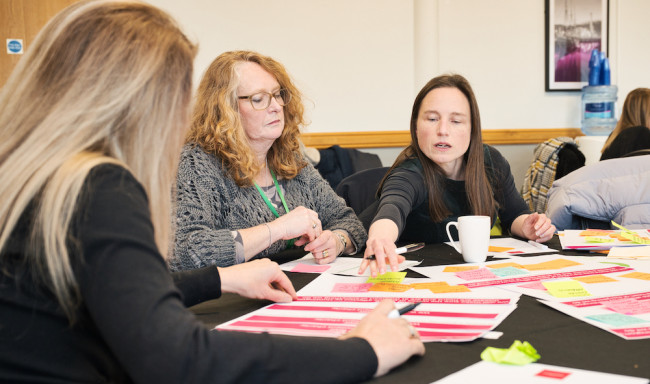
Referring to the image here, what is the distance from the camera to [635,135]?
136 inches

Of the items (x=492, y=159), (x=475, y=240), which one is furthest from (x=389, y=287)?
(x=492, y=159)

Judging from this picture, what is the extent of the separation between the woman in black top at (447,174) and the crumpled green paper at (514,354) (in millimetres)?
1016

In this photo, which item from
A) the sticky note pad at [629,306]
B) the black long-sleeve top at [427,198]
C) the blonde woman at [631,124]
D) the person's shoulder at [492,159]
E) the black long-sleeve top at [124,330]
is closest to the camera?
the black long-sleeve top at [124,330]

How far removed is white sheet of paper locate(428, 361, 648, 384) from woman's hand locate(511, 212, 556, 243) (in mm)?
1023

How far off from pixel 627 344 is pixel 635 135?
2.97 metres

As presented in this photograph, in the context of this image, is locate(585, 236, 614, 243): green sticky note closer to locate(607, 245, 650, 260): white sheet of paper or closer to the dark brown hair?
locate(607, 245, 650, 260): white sheet of paper

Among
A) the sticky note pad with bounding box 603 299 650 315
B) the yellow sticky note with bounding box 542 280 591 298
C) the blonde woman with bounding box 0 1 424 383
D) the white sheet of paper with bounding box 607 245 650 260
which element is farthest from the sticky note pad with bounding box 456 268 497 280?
the blonde woman with bounding box 0 1 424 383

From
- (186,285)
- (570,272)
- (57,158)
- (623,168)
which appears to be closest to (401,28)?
(623,168)

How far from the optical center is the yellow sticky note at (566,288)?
3.76 ft

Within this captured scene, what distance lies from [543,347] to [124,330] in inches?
22.9

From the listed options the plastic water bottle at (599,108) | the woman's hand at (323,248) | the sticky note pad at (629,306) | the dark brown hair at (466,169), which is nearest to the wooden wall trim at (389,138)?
the plastic water bottle at (599,108)

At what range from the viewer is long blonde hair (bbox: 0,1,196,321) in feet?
2.34

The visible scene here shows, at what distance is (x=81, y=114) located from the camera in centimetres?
76

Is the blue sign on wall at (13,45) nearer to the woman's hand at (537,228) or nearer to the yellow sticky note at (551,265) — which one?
the woman's hand at (537,228)
